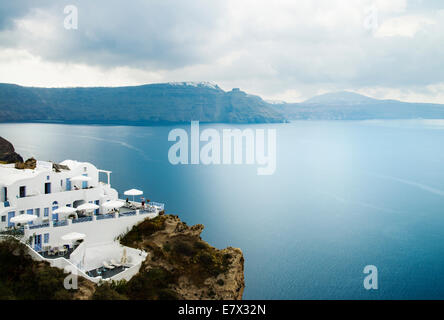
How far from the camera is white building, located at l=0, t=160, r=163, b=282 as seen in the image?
3148 cm

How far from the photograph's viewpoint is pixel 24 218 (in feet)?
104

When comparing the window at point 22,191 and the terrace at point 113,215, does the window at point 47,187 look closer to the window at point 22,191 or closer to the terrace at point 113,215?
the window at point 22,191

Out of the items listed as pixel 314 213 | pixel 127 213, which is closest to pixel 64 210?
pixel 127 213

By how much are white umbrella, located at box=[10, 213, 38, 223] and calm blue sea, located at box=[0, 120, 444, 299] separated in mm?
21662

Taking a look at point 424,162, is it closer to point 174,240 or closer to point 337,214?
point 337,214

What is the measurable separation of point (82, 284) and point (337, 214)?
53.0 m

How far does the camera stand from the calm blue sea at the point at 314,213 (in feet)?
147

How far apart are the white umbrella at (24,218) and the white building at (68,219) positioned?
3.5 inches

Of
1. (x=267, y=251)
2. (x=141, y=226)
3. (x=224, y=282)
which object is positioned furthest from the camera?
(x=267, y=251)

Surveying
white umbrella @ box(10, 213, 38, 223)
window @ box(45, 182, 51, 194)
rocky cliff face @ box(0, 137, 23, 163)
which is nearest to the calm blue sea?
rocky cliff face @ box(0, 137, 23, 163)

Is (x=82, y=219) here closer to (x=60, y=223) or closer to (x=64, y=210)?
(x=64, y=210)

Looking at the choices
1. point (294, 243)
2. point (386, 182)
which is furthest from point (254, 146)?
point (294, 243)

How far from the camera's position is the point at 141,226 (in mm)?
36156

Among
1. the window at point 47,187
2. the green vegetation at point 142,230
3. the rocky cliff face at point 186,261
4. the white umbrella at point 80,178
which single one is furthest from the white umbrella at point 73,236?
the white umbrella at point 80,178
